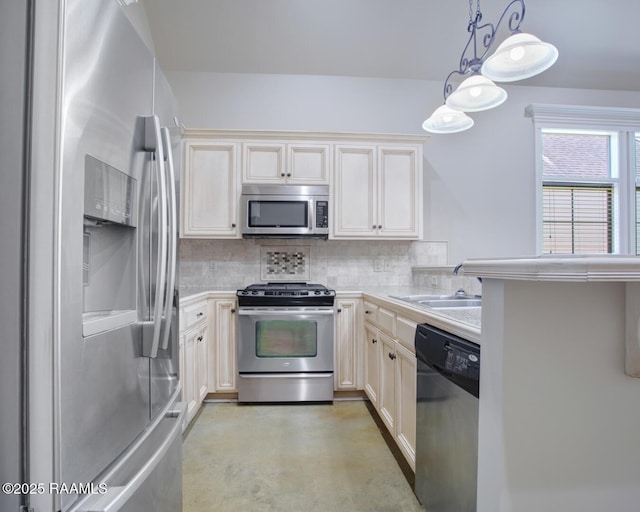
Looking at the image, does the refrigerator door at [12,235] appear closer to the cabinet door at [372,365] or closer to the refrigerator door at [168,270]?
the refrigerator door at [168,270]

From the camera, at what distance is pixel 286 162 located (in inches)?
112

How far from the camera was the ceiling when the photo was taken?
2.73m

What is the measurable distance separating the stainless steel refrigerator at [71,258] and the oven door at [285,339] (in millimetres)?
1644

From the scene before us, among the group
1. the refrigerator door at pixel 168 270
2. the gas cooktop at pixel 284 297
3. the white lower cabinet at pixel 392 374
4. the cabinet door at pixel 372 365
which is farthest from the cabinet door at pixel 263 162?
the refrigerator door at pixel 168 270

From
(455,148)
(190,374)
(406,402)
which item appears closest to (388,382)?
(406,402)

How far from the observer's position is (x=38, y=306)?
0.60m

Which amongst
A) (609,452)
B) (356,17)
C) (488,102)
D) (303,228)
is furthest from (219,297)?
(356,17)

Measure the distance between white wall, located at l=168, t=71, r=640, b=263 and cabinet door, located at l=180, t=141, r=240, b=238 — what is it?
740mm

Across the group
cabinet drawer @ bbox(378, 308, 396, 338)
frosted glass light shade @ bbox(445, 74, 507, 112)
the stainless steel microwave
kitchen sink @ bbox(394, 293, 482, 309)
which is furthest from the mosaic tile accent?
frosted glass light shade @ bbox(445, 74, 507, 112)

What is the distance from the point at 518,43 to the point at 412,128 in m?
1.87

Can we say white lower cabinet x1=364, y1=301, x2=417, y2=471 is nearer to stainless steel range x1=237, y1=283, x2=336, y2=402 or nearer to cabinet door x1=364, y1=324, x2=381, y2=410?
cabinet door x1=364, y1=324, x2=381, y2=410

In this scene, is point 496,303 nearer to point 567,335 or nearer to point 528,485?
point 567,335

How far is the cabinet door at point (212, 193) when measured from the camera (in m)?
2.84

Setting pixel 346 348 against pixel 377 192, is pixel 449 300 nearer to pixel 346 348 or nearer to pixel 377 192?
pixel 346 348
